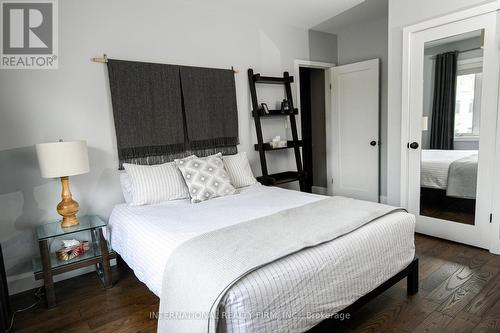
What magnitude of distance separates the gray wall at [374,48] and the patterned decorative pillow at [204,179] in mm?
2382

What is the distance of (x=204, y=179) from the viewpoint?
108 inches

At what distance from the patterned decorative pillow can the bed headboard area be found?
1.15 ft

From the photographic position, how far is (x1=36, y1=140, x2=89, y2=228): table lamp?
7.29 ft

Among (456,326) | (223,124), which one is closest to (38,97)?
(223,124)

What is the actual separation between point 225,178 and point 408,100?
2046 millimetres

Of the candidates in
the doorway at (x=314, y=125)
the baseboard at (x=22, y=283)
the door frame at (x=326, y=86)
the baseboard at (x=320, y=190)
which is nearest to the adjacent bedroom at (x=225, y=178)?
Answer: the baseboard at (x=22, y=283)

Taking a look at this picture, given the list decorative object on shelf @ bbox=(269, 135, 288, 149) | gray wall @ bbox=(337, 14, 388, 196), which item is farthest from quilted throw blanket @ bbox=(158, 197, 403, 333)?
gray wall @ bbox=(337, 14, 388, 196)

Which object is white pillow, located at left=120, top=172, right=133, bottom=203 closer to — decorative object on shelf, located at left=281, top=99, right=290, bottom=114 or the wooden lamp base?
the wooden lamp base

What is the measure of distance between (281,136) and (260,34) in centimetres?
130

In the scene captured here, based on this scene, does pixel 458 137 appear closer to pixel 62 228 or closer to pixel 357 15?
pixel 357 15

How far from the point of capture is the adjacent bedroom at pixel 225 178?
1571mm

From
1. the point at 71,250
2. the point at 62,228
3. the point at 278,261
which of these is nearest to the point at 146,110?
the point at 62,228

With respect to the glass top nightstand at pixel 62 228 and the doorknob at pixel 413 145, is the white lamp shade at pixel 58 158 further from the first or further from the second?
the doorknob at pixel 413 145

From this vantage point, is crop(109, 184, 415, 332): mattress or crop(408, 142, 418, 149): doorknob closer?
crop(109, 184, 415, 332): mattress
